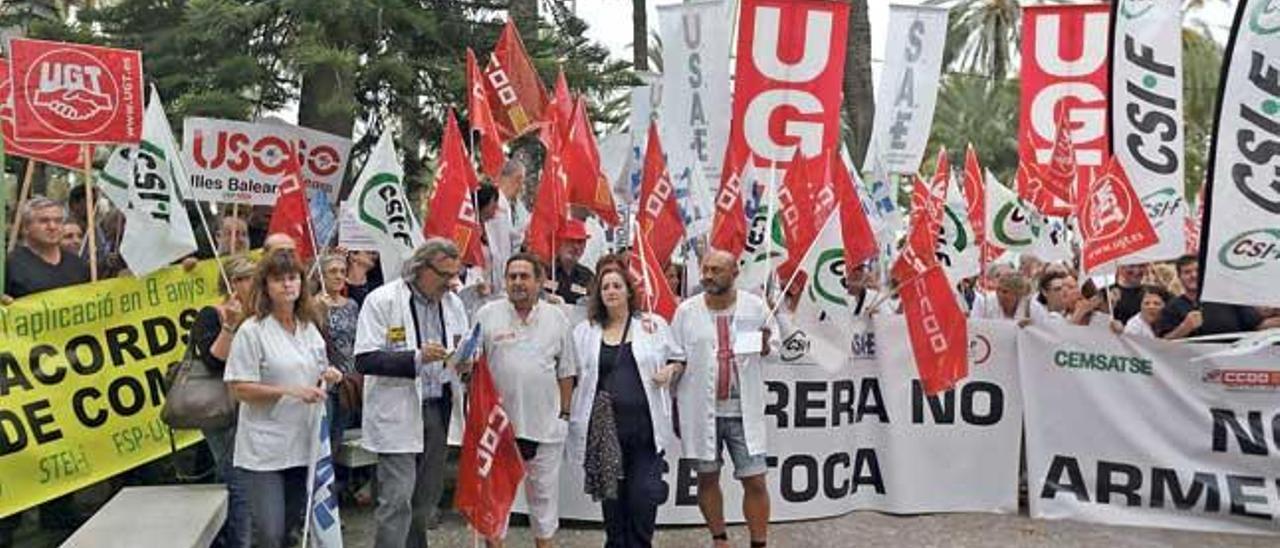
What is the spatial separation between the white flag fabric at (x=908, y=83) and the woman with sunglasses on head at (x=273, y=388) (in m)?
9.60

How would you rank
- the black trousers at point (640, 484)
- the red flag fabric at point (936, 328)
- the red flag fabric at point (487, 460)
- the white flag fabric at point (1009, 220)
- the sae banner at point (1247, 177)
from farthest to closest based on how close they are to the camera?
the white flag fabric at point (1009, 220)
the red flag fabric at point (936, 328)
the sae banner at point (1247, 177)
the black trousers at point (640, 484)
the red flag fabric at point (487, 460)

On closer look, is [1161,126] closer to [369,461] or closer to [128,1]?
[369,461]

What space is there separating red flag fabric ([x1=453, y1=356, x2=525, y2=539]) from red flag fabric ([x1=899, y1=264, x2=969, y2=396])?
289 cm

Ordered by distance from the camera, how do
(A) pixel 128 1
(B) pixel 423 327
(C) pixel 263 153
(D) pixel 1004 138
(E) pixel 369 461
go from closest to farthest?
(B) pixel 423 327 → (E) pixel 369 461 → (C) pixel 263 153 → (A) pixel 128 1 → (D) pixel 1004 138

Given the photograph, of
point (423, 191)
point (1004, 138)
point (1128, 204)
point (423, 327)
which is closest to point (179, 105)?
point (423, 191)

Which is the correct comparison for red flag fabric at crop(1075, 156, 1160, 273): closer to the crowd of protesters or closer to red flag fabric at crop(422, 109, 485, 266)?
the crowd of protesters

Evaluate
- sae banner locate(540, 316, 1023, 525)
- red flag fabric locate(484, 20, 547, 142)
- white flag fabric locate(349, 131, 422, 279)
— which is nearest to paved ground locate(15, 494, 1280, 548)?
sae banner locate(540, 316, 1023, 525)

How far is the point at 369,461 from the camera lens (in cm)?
796

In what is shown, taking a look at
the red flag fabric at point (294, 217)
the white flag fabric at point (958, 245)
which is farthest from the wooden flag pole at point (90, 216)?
the white flag fabric at point (958, 245)

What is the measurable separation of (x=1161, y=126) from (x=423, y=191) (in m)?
5.69

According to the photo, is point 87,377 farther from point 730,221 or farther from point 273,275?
point 730,221

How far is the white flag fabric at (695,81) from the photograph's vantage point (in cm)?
1266

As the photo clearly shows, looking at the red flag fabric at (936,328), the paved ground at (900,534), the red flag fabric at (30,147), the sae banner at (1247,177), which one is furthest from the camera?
the red flag fabric at (936,328)

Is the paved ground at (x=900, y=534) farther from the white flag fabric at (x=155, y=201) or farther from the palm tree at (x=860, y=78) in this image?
the palm tree at (x=860, y=78)
